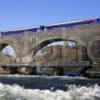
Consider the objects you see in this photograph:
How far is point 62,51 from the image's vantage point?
9444cm

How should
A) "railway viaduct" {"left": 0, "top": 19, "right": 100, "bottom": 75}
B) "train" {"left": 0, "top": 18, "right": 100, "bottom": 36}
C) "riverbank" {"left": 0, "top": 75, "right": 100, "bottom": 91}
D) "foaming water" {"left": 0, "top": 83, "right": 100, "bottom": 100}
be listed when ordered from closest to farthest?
"foaming water" {"left": 0, "top": 83, "right": 100, "bottom": 100}, "riverbank" {"left": 0, "top": 75, "right": 100, "bottom": 91}, "railway viaduct" {"left": 0, "top": 19, "right": 100, "bottom": 75}, "train" {"left": 0, "top": 18, "right": 100, "bottom": 36}

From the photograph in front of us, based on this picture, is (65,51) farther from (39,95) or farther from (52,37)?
(39,95)

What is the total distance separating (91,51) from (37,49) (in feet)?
58.2

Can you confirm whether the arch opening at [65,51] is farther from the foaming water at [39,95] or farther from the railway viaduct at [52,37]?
the foaming water at [39,95]

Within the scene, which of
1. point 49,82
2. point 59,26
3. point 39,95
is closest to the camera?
point 39,95

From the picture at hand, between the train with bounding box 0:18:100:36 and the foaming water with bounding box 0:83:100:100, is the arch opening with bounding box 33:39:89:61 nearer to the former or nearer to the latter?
the train with bounding box 0:18:100:36

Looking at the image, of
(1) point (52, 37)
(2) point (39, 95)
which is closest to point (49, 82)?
(2) point (39, 95)

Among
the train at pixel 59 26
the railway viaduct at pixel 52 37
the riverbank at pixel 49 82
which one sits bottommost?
the riverbank at pixel 49 82

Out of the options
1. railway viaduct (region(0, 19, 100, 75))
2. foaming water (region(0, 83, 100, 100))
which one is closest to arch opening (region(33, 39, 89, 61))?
railway viaduct (region(0, 19, 100, 75))

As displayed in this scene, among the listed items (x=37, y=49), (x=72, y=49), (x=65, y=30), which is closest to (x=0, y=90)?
(x=65, y=30)

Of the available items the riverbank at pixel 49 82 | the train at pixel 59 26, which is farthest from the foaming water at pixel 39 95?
the train at pixel 59 26

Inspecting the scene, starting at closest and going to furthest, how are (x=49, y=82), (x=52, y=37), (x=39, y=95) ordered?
1. (x=39, y=95)
2. (x=49, y=82)
3. (x=52, y=37)

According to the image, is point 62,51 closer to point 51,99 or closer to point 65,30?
point 65,30

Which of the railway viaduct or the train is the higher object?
the train
